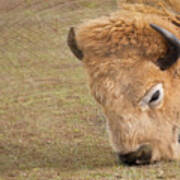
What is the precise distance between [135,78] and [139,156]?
91 centimetres

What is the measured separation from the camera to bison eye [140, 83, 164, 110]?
19.2ft

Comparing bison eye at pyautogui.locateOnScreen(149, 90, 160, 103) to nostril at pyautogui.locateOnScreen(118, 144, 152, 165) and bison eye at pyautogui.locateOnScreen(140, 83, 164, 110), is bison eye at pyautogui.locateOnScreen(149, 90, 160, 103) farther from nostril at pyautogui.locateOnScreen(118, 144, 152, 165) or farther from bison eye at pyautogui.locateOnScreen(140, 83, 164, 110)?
nostril at pyautogui.locateOnScreen(118, 144, 152, 165)

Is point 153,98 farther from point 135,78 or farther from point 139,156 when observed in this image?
point 139,156

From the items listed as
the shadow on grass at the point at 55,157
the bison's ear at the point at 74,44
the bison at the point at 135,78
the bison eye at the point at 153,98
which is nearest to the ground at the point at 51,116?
the shadow on grass at the point at 55,157

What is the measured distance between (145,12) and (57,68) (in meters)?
10.5

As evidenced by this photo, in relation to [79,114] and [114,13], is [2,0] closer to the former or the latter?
[79,114]

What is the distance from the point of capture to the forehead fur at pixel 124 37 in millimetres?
5949

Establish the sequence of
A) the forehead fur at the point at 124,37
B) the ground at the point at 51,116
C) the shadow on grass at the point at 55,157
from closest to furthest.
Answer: the forehead fur at the point at 124,37, the ground at the point at 51,116, the shadow on grass at the point at 55,157

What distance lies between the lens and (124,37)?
19.7 ft

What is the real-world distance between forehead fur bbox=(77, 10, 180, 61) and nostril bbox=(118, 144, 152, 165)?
3.45ft

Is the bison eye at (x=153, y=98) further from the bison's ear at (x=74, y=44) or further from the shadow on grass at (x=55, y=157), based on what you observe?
the shadow on grass at (x=55, y=157)

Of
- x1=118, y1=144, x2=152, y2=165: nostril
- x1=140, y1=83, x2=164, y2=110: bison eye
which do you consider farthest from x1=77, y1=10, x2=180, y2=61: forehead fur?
x1=118, y1=144, x2=152, y2=165: nostril

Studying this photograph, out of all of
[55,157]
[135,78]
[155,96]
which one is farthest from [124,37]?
[55,157]

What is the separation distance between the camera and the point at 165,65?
6.02 metres
